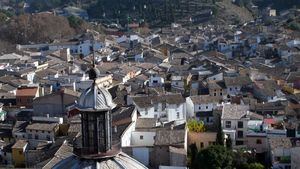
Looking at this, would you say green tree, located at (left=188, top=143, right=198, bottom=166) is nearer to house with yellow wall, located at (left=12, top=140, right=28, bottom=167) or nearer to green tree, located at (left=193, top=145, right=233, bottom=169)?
green tree, located at (left=193, top=145, right=233, bottom=169)

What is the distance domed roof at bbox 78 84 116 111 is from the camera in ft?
29.2

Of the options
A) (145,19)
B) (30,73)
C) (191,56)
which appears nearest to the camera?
(30,73)

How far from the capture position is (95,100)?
8977 millimetres

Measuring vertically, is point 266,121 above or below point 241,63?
below

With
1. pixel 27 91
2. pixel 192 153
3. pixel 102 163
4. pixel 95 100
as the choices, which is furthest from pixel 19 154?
pixel 95 100

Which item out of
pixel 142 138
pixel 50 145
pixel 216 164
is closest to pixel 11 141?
pixel 50 145

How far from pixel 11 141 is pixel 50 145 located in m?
3.36

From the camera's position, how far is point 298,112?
28.7 meters

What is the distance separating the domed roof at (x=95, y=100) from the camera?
8914 millimetres

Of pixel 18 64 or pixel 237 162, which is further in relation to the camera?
pixel 18 64

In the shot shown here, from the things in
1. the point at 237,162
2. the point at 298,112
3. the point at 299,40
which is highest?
the point at 299,40

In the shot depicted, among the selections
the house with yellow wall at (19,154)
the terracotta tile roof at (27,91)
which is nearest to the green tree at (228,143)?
the house with yellow wall at (19,154)

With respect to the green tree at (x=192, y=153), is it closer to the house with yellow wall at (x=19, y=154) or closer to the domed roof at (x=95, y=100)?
the house with yellow wall at (x=19, y=154)

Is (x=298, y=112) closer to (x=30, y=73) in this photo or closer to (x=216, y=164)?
(x=216, y=164)
